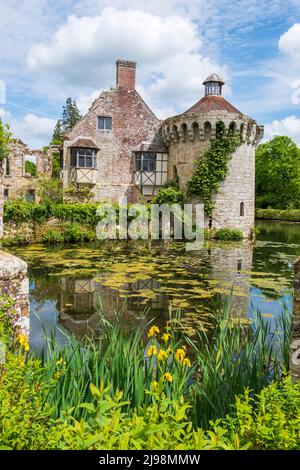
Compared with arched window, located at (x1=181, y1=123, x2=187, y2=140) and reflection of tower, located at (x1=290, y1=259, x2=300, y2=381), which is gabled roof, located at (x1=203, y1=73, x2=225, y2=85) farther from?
reflection of tower, located at (x1=290, y1=259, x2=300, y2=381)

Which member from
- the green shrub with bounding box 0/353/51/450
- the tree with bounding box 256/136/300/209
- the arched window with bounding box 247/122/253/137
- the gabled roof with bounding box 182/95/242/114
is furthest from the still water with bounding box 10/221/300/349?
the tree with bounding box 256/136/300/209

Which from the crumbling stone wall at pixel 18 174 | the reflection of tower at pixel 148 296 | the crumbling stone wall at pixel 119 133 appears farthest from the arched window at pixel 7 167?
the reflection of tower at pixel 148 296

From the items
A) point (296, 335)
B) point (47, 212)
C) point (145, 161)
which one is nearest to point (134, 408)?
point (296, 335)

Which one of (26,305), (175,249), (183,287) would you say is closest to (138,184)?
(175,249)

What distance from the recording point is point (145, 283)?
11.5m

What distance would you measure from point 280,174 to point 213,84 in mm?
21401

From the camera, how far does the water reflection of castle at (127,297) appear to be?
837 cm

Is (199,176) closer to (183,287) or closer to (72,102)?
(183,287)

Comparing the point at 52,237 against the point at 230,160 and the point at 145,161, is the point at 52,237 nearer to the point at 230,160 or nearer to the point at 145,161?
the point at 145,161

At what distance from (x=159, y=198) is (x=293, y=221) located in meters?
20.1

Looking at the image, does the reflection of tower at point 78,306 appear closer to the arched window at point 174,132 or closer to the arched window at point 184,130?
the arched window at point 184,130

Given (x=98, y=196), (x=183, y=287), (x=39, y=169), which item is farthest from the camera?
(x=39, y=169)

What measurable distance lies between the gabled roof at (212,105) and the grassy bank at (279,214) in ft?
56.8
